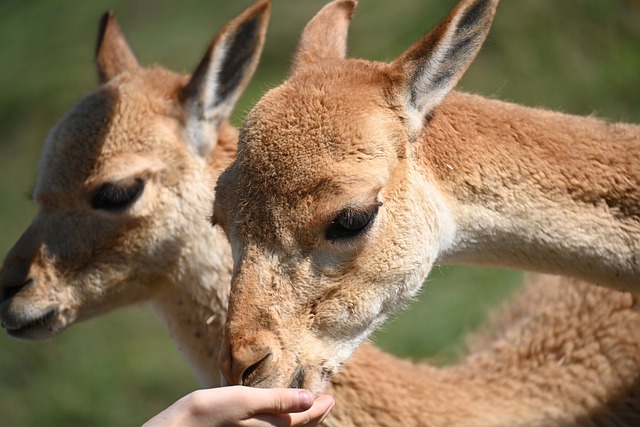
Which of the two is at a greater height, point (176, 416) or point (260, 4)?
point (260, 4)

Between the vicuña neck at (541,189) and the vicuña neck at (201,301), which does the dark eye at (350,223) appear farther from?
the vicuña neck at (201,301)

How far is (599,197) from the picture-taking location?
3555 millimetres

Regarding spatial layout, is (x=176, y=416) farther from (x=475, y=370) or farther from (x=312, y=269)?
(x=475, y=370)

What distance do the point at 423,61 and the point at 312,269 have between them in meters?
0.92

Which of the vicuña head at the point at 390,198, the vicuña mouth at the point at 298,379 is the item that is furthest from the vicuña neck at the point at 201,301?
the vicuña mouth at the point at 298,379

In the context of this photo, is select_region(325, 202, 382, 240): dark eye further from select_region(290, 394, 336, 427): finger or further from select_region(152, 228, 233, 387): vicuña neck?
select_region(152, 228, 233, 387): vicuña neck

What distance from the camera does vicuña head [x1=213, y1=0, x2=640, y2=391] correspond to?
335 centimetres

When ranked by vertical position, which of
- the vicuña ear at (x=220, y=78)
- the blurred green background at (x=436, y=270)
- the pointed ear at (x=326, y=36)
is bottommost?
the blurred green background at (x=436, y=270)

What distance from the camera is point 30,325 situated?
4.82m

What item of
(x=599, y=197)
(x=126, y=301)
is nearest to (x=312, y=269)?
(x=599, y=197)

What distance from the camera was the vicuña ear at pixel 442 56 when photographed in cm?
349

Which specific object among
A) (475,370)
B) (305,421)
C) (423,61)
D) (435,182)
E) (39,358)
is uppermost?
(423,61)

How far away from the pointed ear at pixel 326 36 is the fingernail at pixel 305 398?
1500 millimetres

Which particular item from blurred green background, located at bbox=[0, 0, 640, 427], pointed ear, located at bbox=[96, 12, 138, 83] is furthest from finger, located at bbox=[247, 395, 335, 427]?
blurred green background, located at bbox=[0, 0, 640, 427]
